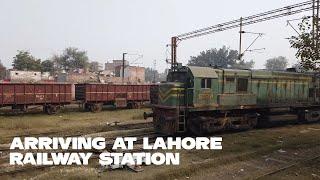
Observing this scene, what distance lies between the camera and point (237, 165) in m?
11.7

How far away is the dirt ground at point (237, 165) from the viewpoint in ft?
33.7

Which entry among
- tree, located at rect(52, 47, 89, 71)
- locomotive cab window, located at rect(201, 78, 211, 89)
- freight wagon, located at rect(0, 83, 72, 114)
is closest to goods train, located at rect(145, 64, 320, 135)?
locomotive cab window, located at rect(201, 78, 211, 89)

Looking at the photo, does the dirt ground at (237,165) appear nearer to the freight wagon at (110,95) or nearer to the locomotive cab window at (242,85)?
the locomotive cab window at (242,85)

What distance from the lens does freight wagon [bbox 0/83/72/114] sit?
83.9ft

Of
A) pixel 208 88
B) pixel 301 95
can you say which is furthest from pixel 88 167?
pixel 301 95

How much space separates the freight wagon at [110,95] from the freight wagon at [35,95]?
157 cm

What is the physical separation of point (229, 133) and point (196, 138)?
2.83 metres

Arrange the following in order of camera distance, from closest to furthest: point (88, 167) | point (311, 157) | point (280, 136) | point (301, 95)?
point (88, 167), point (311, 157), point (280, 136), point (301, 95)

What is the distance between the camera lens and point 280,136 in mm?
17500

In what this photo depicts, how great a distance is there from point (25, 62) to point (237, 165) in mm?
80427

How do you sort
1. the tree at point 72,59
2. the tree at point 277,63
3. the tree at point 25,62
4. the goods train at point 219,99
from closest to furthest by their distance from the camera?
the goods train at point 219,99 < the tree at point 25,62 < the tree at point 72,59 < the tree at point 277,63

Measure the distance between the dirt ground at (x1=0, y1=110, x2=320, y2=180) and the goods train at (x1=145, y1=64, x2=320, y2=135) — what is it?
5.29ft

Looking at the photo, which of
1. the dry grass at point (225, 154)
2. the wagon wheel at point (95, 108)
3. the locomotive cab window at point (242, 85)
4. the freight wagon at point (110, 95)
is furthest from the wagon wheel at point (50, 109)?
the locomotive cab window at point (242, 85)

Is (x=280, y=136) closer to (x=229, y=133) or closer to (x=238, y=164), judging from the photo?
(x=229, y=133)
